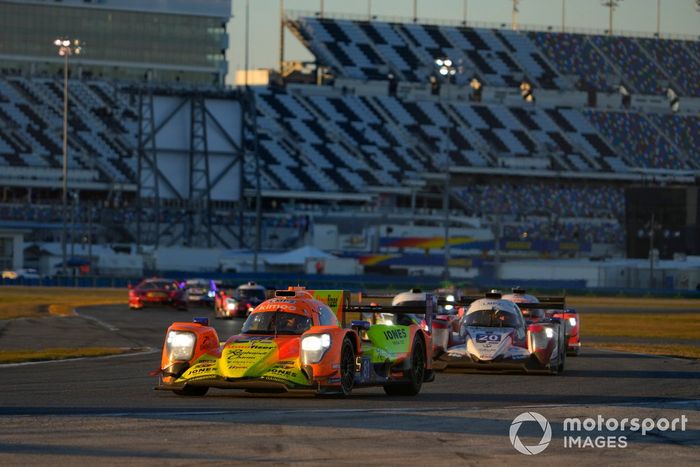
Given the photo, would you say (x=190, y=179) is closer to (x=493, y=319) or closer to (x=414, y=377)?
(x=493, y=319)

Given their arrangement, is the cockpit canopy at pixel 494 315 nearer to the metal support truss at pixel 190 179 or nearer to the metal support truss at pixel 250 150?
the metal support truss at pixel 250 150

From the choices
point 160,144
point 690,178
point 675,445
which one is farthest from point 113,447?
point 690,178

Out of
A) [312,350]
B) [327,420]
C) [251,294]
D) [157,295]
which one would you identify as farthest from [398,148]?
[327,420]

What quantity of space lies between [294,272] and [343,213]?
18.5m

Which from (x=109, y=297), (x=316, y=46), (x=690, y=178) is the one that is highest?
(x=316, y=46)

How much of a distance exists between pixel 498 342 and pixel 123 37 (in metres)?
99.5

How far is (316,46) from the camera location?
119 m

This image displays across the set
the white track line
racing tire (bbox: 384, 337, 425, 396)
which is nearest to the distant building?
the white track line

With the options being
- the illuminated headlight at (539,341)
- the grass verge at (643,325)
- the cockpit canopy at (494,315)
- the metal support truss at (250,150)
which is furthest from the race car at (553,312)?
the metal support truss at (250,150)

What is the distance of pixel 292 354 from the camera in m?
17.1

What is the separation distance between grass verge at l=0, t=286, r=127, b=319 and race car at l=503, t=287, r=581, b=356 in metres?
20.0

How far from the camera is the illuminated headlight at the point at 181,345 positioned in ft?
57.4

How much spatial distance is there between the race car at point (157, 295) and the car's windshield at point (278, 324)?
1391 inches

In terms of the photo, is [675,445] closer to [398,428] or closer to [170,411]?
[398,428]
